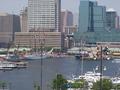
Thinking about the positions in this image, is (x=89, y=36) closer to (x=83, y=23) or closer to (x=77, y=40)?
(x=77, y=40)

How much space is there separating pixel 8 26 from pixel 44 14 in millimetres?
6235

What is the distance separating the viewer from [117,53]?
77.2m

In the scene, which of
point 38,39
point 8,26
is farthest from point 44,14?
point 38,39

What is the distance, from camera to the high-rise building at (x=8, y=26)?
95500mm

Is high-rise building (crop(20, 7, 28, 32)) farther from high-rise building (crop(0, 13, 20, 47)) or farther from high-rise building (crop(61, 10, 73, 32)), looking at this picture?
high-rise building (crop(61, 10, 73, 32))

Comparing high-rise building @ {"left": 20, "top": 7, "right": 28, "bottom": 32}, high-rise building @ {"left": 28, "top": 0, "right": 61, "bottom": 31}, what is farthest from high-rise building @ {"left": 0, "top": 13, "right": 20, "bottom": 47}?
high-rise building @ {"left": 28, "top": 0, "right": 61, "bottom": 31}

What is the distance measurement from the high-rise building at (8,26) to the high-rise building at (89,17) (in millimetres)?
10670

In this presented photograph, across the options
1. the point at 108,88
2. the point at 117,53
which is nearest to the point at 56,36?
the point at 117,53

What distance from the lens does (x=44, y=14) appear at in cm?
9800

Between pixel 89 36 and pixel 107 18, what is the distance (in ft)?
52.8

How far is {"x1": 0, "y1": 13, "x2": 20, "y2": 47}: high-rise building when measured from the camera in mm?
95500

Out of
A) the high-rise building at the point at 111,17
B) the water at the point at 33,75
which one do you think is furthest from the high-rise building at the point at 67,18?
the water at the point at 33,75

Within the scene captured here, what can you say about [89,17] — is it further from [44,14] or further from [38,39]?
[38,39]

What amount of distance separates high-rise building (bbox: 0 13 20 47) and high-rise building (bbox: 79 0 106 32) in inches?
420
